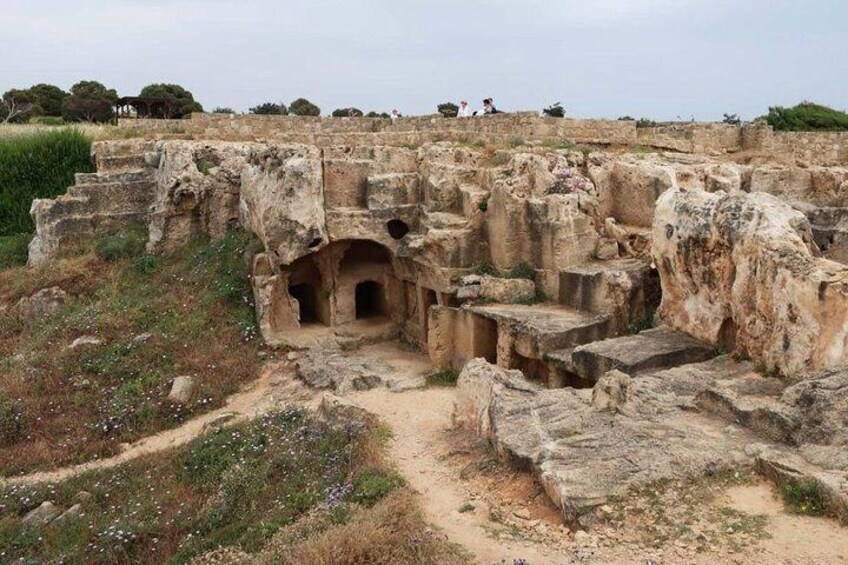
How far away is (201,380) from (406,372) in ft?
11.9

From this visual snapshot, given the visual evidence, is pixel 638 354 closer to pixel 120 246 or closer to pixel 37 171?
pixel 120 246

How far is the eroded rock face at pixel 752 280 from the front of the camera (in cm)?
825

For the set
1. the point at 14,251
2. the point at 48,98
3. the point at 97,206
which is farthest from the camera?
the point at 48,98

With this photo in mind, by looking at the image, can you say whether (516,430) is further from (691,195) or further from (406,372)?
(406,372)

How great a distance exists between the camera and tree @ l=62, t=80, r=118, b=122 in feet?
130

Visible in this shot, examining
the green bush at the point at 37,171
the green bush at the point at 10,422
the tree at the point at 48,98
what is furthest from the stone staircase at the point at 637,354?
the tree at the point at 48,98

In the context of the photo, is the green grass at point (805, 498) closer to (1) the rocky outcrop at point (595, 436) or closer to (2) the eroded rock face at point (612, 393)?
(1) the rocky outcrop at point (595, 436)

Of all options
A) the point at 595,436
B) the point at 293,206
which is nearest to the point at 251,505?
the point at 595,436

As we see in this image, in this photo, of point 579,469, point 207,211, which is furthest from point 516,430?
point 207,211

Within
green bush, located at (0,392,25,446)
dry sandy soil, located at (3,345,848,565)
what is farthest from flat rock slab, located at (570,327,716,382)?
green bush, located at (0,392,25,446)

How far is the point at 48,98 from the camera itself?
142ft

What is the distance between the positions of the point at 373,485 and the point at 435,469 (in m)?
0.93

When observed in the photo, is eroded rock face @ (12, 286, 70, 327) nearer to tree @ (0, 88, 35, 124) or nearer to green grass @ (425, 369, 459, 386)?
green grass @ (425, 369, 459, 386)

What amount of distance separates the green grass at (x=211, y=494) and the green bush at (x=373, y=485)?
0.01 m
